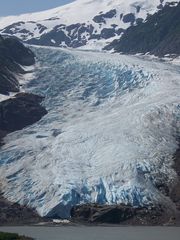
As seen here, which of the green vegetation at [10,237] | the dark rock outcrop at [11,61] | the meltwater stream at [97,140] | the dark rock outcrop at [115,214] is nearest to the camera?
the green vegetation at [10,237]

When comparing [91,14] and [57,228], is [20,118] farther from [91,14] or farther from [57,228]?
[91,14]

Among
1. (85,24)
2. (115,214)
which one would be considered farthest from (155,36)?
(115,214)

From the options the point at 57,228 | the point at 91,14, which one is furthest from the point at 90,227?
the point at 91,14

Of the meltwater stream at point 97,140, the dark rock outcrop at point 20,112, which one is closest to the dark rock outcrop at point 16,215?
the meltwater stream at point 97,140

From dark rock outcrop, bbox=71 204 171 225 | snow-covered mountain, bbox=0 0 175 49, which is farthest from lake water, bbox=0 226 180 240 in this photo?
snow-covered mountain, bbox=0 0 175 49

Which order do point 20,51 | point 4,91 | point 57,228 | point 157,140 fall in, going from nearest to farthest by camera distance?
point 57,228 < point 157,140 < point 4,91 < point 20,51

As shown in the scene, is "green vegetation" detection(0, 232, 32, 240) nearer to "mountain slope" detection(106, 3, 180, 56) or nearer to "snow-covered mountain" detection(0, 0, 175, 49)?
"mountain slope" detection(106, 3, 180, 56)

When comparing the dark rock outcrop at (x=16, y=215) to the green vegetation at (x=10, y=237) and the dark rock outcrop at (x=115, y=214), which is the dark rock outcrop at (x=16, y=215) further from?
the green vegetation at (x=10, y=237)

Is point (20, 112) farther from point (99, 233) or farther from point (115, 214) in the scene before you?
point (99, 233)
